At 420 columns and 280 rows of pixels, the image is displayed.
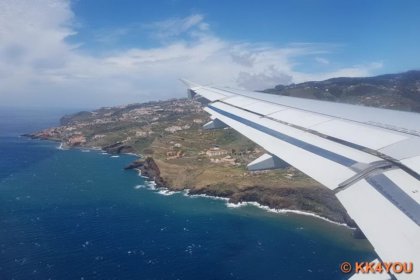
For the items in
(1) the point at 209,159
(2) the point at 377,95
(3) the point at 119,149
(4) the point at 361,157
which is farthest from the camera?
(2) the point at 377,95

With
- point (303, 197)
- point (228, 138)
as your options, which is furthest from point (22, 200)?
point (228, 138)

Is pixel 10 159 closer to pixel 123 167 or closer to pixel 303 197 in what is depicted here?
pixel 123 167

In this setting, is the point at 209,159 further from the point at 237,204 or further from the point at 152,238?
the point at 152,238

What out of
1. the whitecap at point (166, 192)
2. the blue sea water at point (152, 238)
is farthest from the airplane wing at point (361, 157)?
the whitecap at point (166, 192)

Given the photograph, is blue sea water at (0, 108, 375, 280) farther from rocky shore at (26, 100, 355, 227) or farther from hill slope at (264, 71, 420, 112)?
hill slope at (264, 71, 420, 112)

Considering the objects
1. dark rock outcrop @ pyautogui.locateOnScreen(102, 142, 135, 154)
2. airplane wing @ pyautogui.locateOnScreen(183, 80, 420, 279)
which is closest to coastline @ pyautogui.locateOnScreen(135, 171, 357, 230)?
airplane wing @ pyautogui.locateOnScreen(183, 80, 420, 279)

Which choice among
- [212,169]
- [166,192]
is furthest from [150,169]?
[166,192]
